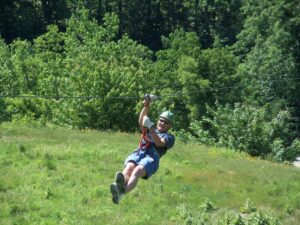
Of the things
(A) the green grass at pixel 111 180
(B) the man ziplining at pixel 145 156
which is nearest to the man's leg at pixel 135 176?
(B) the man ziplining at pixel 145 156

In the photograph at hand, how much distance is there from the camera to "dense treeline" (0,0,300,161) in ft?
108

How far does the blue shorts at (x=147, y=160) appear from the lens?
10289 millimetres

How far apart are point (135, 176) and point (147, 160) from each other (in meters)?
0.39

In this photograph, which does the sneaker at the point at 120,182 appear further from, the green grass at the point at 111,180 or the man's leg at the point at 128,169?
the green grass at the point at 111,180

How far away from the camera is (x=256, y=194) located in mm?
18875

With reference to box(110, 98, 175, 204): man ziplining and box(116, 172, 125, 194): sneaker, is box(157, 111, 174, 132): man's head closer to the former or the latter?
box(110, 98, 175, 204): man ziplining

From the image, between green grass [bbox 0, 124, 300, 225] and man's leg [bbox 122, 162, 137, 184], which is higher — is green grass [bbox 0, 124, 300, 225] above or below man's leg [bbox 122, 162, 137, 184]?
below

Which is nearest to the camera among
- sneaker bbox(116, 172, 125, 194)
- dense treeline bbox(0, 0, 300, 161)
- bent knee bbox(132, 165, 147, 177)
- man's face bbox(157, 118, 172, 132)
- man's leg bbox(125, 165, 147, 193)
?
sneaker bbox(116, 172, 125, 194)

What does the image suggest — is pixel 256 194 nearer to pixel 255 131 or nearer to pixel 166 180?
pixel 166 180

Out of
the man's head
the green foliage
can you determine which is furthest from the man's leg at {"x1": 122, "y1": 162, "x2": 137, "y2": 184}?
the green foliage

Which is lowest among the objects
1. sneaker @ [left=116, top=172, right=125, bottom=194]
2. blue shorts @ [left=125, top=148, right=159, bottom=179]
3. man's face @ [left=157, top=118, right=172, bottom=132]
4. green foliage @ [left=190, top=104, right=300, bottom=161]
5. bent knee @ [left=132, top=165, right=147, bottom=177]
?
green foliage @ [left=190, top=104, right=300, bottom=161]

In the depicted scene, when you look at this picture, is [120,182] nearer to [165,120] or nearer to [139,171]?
[139,171]

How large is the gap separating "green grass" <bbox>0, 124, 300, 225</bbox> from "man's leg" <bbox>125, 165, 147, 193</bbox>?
477 centimetres

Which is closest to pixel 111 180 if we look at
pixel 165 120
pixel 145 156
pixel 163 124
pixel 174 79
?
pixel 145 156
